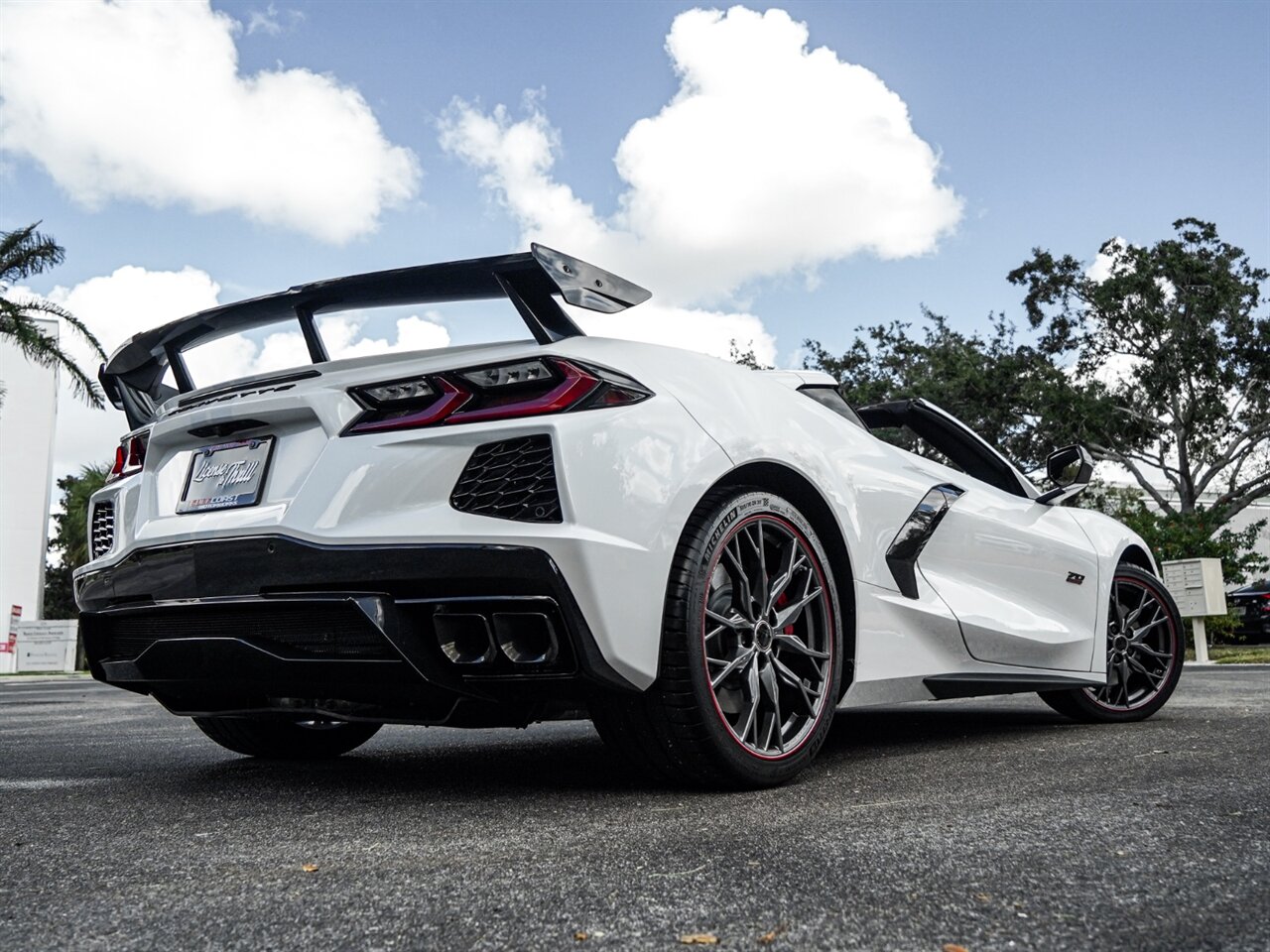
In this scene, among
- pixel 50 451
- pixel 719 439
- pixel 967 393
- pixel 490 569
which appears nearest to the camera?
pixel 490 569

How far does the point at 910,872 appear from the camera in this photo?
2064 mm

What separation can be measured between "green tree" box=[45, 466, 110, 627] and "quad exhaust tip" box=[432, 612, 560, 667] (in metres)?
33.8

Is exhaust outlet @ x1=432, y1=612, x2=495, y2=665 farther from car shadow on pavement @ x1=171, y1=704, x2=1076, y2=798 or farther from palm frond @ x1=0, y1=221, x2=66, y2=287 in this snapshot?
palm frond @ x1=0, y1=221, x2=66, y2=287

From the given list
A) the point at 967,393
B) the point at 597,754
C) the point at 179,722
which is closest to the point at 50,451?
the point at 967,393

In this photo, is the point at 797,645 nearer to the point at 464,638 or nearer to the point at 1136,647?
the point at 464,638

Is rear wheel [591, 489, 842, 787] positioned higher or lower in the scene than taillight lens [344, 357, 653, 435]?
lower

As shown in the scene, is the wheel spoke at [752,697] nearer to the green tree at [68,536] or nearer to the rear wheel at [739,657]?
the rear wheel at [739,657]

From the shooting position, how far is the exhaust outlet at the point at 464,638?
275 cm

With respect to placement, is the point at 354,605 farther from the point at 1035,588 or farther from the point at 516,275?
the point at 1035,588

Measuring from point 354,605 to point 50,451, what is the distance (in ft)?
170

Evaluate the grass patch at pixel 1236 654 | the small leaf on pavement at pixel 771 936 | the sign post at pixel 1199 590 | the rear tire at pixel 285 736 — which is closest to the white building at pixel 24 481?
the grass patch at pixel 1236 654

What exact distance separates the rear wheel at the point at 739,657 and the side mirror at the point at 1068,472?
1730 millimetres

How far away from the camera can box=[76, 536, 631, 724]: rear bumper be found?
270 cm

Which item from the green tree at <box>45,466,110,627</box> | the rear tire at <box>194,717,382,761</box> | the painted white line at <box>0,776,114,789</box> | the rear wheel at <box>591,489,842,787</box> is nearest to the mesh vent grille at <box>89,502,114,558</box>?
the painted white line at <box>0,776,114,789</box>
